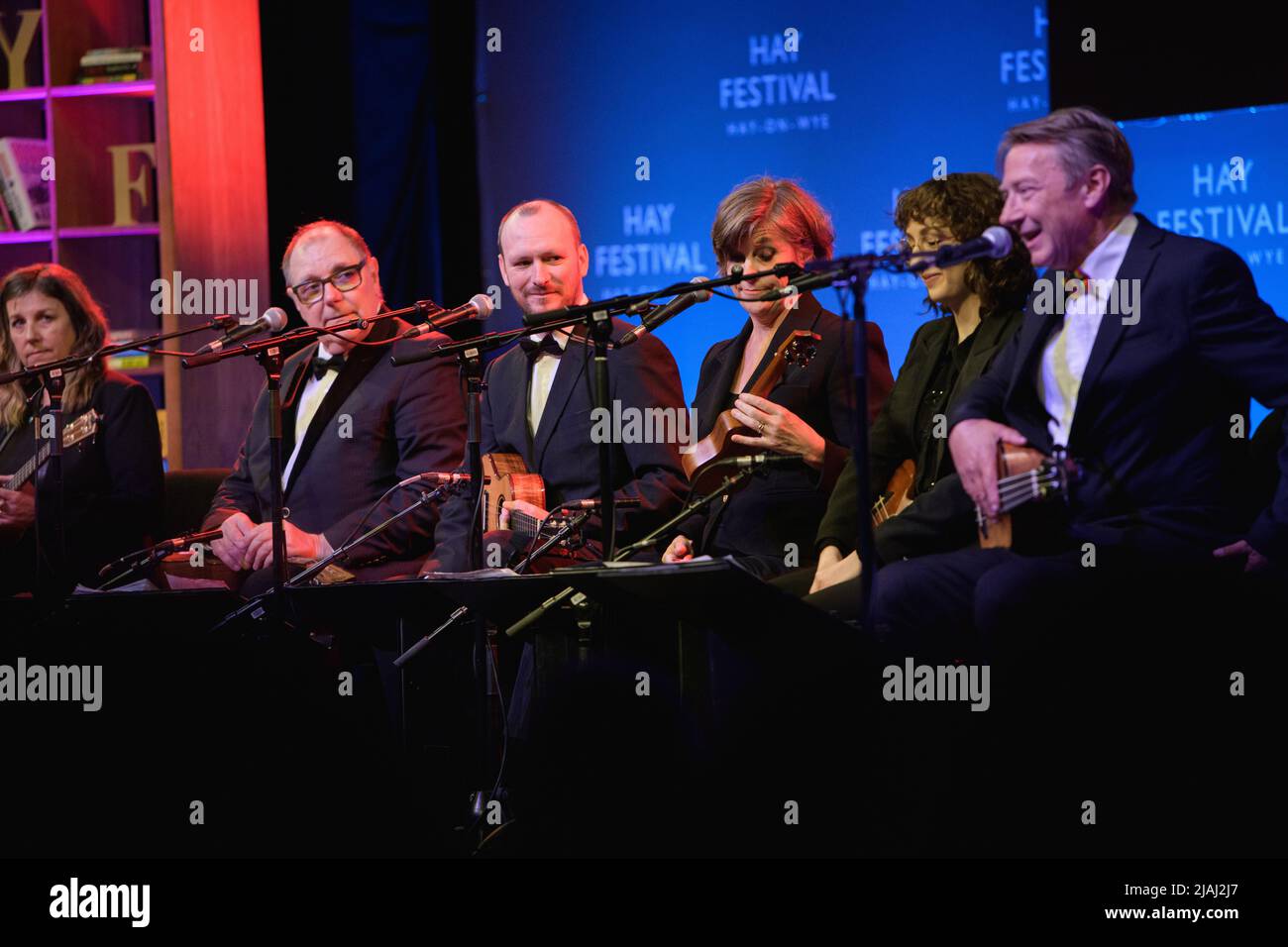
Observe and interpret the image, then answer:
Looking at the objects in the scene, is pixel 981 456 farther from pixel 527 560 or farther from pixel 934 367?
pixel 527 560

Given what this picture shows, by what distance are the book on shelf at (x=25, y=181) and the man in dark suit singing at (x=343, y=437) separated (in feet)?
5.66

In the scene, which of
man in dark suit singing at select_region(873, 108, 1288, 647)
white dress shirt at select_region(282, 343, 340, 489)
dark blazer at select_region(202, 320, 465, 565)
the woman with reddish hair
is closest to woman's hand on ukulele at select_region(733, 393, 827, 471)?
the woman with reddish hair

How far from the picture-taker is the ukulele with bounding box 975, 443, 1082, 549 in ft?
9.21

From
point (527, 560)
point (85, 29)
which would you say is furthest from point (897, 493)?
point (85, 29)

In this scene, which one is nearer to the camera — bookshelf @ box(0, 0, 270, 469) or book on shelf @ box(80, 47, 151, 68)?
bookshelf @ box(0, 0, 270, 469)

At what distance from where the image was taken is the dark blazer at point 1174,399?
2.79 metres

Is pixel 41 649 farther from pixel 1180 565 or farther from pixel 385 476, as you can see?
pixel 1180 565

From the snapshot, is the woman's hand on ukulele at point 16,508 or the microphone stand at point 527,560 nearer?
the microphone stand at point 527,560

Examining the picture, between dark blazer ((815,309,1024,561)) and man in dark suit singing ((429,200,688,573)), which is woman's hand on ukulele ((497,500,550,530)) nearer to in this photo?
man in dark suit singing ((429,200,688,573))

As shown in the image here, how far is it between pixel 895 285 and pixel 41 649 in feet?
Result: 9.70

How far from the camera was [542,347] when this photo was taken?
14.0 feet

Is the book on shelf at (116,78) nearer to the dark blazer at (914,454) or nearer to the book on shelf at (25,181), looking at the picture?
the book on shelf at (25,181)

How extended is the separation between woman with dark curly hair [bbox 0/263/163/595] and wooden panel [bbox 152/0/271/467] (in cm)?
69

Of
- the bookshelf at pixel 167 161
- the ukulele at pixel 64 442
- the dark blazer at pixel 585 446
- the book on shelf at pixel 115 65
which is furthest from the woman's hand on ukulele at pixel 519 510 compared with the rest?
the book on shelf at pixel 115 65
